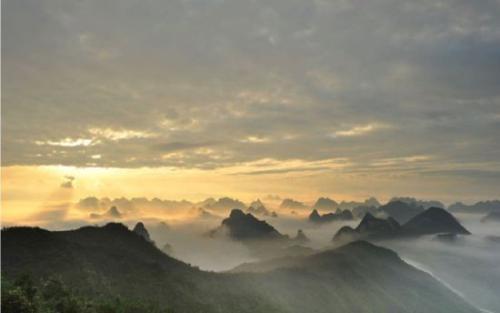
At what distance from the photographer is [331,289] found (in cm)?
16900

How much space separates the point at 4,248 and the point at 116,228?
4276 centimetres

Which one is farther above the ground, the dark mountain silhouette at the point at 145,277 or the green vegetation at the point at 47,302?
the green vegetation at the point at 47,302

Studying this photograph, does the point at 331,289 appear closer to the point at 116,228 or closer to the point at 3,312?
the point at 116,228

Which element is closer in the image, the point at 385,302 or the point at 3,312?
the point at 3,312

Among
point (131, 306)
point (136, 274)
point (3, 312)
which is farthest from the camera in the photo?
point (136, 274)

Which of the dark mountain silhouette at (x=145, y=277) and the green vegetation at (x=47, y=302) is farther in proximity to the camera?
the dark mountain silhouette at (x=145, y=277)

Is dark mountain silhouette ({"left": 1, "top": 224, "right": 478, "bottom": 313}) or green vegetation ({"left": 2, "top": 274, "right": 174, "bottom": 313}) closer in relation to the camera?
green vegetation ({"left": 2, "top": 274, "right": 174, "bottom": 313})

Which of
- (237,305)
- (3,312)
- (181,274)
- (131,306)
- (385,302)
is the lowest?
(385,302)

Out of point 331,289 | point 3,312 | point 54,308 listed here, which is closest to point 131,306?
point 54,308

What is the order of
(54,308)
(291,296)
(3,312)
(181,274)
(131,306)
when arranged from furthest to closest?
(291,296)
(181,274)
(131,306)
(54,308)
(3,312)

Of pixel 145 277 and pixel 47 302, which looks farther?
pixel 145 277

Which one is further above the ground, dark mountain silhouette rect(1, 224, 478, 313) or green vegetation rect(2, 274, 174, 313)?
green vegetation rect(2, 274, 174, 313)

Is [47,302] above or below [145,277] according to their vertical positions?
above

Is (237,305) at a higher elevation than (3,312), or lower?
lower
